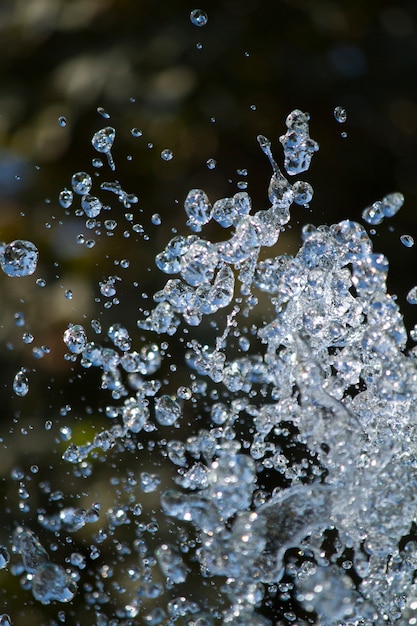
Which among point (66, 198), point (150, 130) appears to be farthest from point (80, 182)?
point (150, 130)

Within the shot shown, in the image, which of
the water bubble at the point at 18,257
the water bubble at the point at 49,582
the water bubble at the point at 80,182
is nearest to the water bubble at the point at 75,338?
the water bubble at the point at 18,257

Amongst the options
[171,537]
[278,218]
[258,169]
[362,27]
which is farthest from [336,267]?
[362,27]

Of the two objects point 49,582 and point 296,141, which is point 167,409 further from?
point 296,141

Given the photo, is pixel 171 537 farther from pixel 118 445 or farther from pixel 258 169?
pixel 258 169

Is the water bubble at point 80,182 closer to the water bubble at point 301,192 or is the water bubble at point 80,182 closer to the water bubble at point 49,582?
the water bubble at point 301,192

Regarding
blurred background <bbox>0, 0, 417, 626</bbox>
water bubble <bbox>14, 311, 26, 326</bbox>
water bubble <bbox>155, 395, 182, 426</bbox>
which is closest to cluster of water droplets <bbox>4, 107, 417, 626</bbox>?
water bubble <bbox>155, 395, 182, 426</bbox>

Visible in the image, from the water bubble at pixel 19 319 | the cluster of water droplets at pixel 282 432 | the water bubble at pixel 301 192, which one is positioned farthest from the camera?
the water bubble at pixel 19 319

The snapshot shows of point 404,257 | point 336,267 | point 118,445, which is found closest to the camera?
point 336,267
